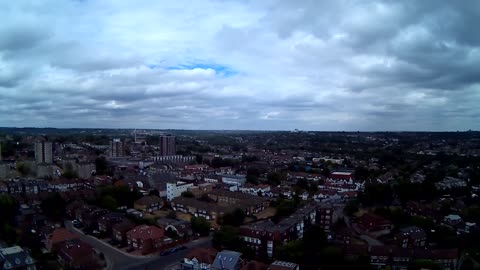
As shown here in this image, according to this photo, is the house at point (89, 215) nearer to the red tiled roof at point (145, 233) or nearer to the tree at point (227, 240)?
the red tiled roof at point (145, 233)

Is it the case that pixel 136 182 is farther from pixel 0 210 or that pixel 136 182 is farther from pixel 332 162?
pixel 332 162

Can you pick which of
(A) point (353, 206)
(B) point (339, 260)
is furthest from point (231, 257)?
(A) point (353, 206)

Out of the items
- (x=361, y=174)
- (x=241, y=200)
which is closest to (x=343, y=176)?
(x=361, y=174)

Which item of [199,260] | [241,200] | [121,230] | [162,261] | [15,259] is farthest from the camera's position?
[241,200]

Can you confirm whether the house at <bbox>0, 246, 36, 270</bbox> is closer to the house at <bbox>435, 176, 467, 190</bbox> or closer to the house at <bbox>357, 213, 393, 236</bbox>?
the house at <bbox>357, 213, 393, 236</bbox>

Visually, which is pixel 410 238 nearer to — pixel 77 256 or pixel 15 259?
pixel 77 256

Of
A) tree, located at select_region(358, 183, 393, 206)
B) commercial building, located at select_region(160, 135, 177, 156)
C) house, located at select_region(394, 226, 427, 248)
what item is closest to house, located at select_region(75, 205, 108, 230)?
house, located at select_region(394, 226, 427, 248)
